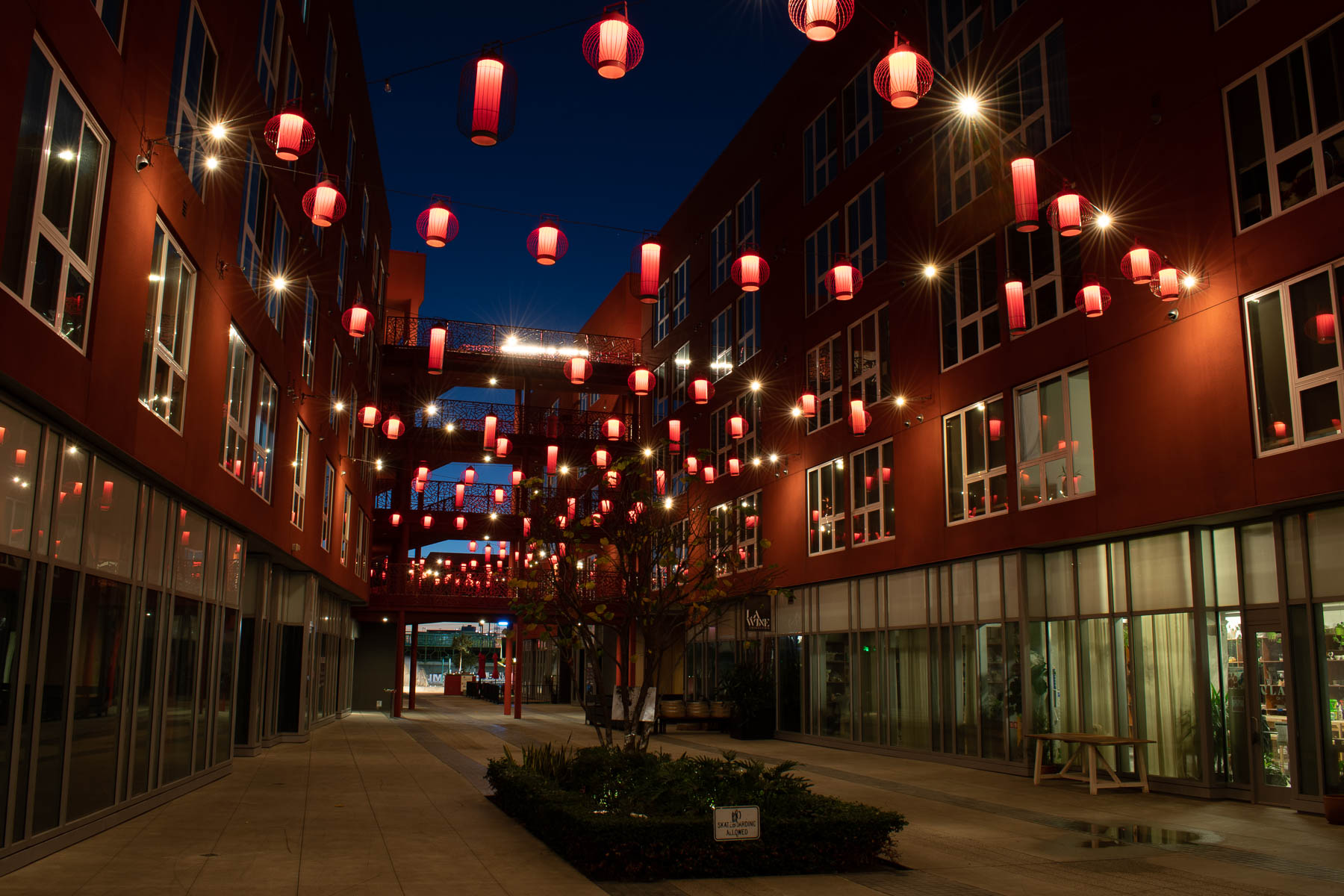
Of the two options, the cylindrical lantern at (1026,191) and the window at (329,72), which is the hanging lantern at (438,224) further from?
the window at (329,72)

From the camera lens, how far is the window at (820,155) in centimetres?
2530

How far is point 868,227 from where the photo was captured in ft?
76.3

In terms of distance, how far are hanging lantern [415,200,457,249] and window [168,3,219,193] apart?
2763 mm

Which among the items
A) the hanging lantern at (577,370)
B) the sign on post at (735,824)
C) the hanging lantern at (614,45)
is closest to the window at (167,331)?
the hanging lantern at (614,45)

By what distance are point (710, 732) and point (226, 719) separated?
1481cm

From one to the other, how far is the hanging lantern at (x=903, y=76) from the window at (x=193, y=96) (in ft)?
24.1

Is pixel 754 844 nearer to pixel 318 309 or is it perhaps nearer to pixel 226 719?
pixel 226 719

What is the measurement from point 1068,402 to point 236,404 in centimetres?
1246

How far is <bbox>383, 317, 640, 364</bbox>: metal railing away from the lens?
38.8 meters

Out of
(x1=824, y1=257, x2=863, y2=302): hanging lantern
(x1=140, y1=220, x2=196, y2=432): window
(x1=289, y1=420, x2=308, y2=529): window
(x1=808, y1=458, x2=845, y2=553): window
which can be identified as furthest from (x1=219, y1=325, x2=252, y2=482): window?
(x1=808, y1=458, x2=845, y2=553): window

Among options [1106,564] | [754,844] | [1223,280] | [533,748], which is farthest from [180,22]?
[1106,564]

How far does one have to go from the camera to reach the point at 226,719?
16.0 m

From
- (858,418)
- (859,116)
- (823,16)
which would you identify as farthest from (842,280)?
(823,16)

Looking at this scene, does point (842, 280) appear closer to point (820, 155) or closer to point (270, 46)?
point (820, 155)
